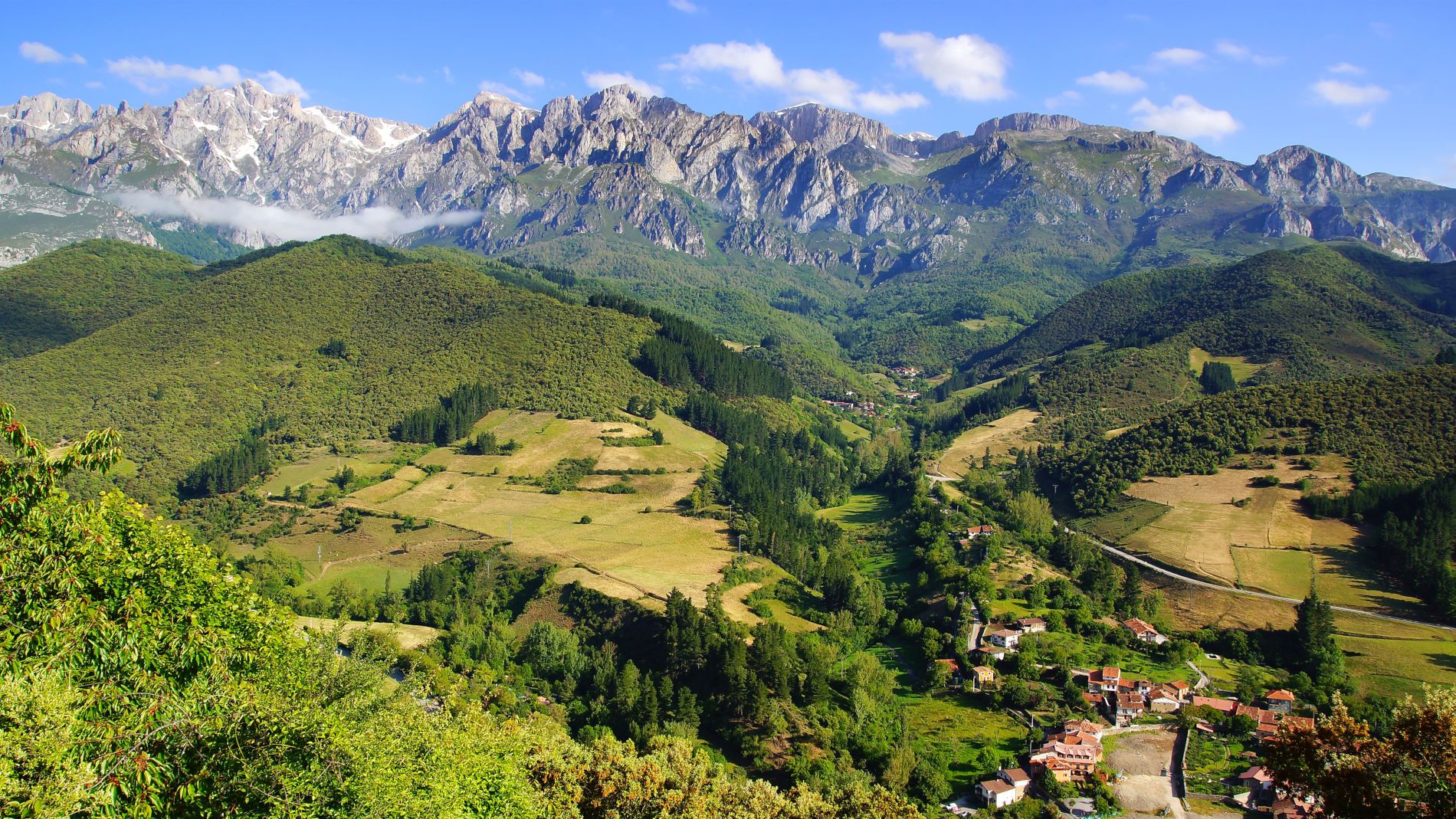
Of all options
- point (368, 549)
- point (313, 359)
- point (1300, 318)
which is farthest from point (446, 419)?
point (1300, 318)

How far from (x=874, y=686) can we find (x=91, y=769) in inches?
2083

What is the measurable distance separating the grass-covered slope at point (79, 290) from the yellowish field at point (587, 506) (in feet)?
245

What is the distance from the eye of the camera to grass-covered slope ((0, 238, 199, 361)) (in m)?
132

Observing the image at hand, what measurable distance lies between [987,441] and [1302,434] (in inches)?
1860

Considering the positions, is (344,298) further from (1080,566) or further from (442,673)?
(1080,566)

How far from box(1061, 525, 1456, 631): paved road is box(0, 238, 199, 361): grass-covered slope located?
146 m

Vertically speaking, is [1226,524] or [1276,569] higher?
[1226,524]

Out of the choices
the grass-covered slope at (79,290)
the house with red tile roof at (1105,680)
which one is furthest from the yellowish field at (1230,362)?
the grass-covered slope at (79,290)

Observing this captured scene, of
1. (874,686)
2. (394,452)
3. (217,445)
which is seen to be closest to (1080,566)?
(874,686)

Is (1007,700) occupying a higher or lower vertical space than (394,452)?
lower

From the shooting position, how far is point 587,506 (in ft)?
303

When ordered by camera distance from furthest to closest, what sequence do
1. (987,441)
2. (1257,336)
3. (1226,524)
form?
(1257,336) → (987,441) → (1226,524)

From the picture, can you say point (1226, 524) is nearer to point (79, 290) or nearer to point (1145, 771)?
point (1145, 771)

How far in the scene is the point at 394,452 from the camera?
105125 mm
